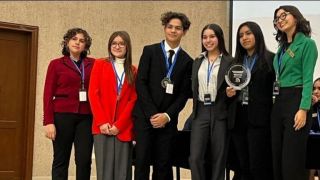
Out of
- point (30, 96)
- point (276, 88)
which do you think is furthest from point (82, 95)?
point (30, 96)

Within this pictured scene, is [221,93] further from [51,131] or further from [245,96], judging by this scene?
[51,131]

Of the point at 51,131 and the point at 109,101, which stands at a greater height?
the point at 109,101

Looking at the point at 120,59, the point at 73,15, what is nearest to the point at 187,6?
the point at 73,15

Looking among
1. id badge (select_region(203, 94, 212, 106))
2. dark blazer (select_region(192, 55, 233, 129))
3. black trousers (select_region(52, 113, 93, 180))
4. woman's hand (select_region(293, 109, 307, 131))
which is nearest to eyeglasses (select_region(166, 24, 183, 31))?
dark blazer (select_region(192, 55, 233, 129))

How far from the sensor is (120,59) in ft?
11.0

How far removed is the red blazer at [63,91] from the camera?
3.33m

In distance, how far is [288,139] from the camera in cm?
268

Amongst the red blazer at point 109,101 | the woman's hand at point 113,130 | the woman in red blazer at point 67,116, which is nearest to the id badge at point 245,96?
the red blazer at point 109,101

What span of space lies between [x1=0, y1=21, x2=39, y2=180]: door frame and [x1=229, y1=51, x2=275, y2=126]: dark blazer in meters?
3.83

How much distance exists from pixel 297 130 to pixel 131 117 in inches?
51.5

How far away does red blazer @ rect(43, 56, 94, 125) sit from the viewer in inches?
131

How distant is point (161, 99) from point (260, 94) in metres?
0.75

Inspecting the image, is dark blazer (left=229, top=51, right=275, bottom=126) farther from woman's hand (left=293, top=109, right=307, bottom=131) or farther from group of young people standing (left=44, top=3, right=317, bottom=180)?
woman's hand (left=293, top=109, right=307, bottom=131)

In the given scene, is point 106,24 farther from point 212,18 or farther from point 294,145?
point 294,145
